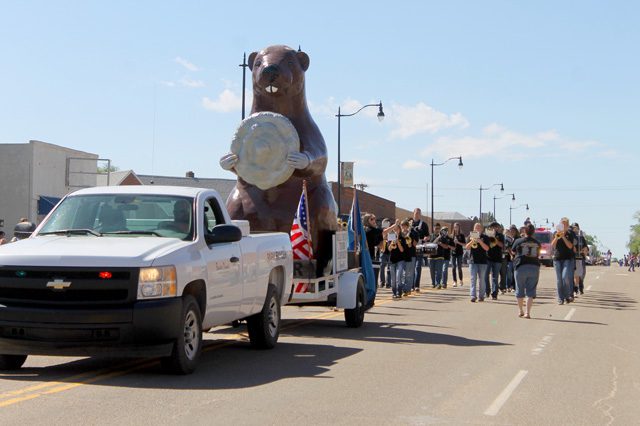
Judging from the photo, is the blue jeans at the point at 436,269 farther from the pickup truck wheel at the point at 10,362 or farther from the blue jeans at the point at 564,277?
the pickup truck wheel at the point at 10,362

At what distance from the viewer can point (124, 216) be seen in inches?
392

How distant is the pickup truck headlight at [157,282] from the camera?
8633mm

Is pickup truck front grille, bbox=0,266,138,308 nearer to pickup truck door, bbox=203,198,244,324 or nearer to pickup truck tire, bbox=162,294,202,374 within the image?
pickup truck tire, bbox=162,294,202,374

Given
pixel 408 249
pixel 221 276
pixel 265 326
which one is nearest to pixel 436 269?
pixel 408 249

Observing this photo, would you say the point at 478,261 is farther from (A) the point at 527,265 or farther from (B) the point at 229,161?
(B) the point at 229,161

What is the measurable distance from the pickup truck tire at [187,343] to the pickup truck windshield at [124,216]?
2.67 ft

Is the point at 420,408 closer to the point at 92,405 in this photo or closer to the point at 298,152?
the point at 92,405

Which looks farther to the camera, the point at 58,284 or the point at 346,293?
the point at 346,293

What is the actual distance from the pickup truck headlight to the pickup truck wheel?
170 cm

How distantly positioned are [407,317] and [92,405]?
10.6 meters

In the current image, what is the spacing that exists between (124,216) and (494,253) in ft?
52.5

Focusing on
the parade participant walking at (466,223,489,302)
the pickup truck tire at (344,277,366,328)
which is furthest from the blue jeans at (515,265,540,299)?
the parade participant walking at (466,223,489,302)

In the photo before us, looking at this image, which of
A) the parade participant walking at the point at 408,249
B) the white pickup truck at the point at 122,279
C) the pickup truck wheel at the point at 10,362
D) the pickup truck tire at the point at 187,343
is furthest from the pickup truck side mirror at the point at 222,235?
the parade participant walking at the point at 408,249

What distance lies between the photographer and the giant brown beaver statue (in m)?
15.1
